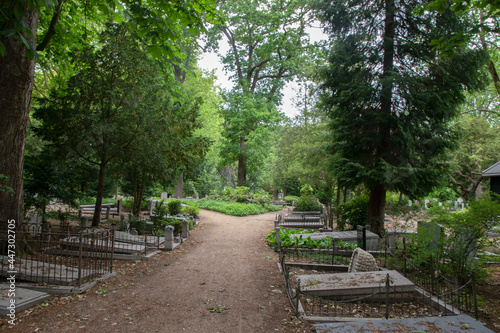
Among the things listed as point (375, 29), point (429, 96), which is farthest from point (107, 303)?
point (375, 29)

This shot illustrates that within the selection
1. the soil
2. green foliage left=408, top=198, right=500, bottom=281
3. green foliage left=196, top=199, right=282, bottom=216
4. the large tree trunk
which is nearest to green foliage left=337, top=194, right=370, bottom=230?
the soil

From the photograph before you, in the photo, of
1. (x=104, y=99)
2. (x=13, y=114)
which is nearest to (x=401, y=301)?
(x=13, y=114)

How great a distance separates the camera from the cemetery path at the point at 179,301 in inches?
196

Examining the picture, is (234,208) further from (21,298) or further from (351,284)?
(21,298)

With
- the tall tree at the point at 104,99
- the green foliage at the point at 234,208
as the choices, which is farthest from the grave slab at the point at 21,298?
the green foliage at the point at 234,208

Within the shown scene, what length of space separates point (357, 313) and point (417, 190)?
303 inches

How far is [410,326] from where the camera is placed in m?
4.66

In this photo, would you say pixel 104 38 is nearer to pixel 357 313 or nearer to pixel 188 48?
pixel 357 313

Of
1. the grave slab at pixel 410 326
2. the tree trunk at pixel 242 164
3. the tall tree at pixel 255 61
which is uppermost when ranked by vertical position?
the tall tree at pixel 255 61

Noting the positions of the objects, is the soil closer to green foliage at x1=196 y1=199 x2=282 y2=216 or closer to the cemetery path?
the cemetery path

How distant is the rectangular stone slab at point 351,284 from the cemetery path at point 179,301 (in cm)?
67

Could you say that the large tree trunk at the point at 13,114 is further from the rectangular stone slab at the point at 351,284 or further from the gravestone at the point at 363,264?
the gravestone at the point at 363,264

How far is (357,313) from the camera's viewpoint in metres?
5.77

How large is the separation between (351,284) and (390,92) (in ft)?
26.5
